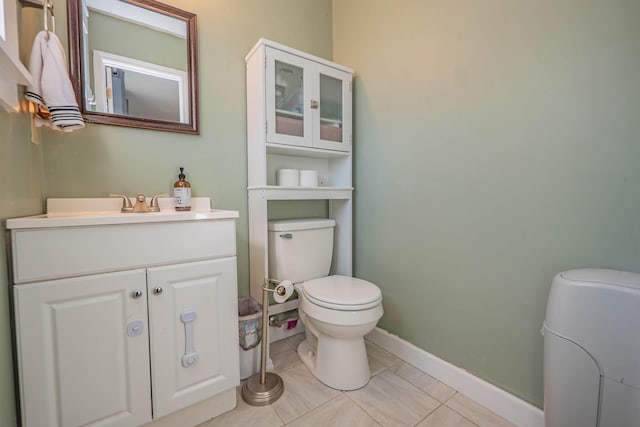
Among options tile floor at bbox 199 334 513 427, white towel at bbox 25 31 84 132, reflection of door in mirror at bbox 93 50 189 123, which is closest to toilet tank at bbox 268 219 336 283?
tile floor at bbox 199 334 513 427

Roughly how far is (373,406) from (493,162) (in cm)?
116

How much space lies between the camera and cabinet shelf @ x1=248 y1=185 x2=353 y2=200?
4.78 ft

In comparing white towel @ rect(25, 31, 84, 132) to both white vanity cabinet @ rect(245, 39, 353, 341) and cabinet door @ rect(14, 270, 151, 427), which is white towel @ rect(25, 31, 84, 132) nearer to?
cabinet door @ rect(14, 270, 151, 427)

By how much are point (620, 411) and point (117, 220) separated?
1551mm

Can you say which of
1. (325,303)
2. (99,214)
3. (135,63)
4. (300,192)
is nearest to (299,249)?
(300,192)

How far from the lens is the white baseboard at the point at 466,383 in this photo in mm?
1062

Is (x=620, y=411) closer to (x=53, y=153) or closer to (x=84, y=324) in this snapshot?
(x=84, y=324)

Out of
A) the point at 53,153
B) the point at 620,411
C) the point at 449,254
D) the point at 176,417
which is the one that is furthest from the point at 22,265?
the point at 620,411

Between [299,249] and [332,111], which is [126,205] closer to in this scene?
[299,249]

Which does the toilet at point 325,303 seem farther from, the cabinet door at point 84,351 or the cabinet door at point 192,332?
the cabinet door at point 84,351

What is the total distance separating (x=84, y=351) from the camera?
86 cm

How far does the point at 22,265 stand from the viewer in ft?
2.54

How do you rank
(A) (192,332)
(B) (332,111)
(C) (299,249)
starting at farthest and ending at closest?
1. (B) (332,111)
2. (C) (299,249)
3. (A) (192,332)

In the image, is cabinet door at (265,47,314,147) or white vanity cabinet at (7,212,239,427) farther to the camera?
cabinet door at (265,47,314,147)
